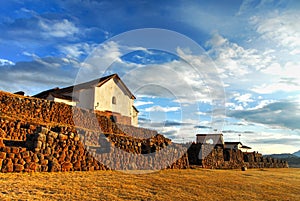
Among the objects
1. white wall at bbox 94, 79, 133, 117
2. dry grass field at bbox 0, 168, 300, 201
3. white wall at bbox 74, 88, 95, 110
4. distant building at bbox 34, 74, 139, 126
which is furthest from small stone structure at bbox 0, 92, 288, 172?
white wall at bbox 94, 79, 133, 117

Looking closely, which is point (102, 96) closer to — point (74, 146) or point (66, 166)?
point (74, 146)

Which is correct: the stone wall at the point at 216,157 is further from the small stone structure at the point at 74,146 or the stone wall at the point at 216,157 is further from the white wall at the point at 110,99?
the white wall at the point at 110,99

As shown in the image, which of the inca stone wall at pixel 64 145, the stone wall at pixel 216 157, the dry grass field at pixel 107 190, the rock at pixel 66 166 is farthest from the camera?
the stone wall at pixel 216 157

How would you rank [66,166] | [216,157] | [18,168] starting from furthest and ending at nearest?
[216,157] < [66,166] < [18,168]

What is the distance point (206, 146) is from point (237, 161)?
7.32 metres

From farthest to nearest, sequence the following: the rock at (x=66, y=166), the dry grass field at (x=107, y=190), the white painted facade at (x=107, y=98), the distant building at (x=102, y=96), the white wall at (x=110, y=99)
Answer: the white wall at (x=110, y=99), the white painted facade at (x=107, y=98), the distant building at (x=102, y=96), the rock at (x=66, y=166), the dry grass field at (x=107, y=190)

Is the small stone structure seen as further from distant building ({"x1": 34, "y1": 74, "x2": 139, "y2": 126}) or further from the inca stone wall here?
distant building ({"x1": 34, "y1": 74, "x2": 139, "y2": 126})

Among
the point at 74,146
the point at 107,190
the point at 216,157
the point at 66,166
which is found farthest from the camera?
the point at 216,157

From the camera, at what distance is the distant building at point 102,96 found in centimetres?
3080

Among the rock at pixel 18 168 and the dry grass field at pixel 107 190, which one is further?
the rock at pixel 18 168

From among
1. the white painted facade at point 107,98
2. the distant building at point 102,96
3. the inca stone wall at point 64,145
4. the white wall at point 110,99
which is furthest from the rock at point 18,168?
the white wall at point 110,99

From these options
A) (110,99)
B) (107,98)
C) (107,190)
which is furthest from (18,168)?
(110,99)

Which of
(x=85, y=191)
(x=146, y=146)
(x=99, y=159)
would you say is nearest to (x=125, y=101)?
(x=146, y=146)

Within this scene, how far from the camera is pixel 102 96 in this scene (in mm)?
34406
